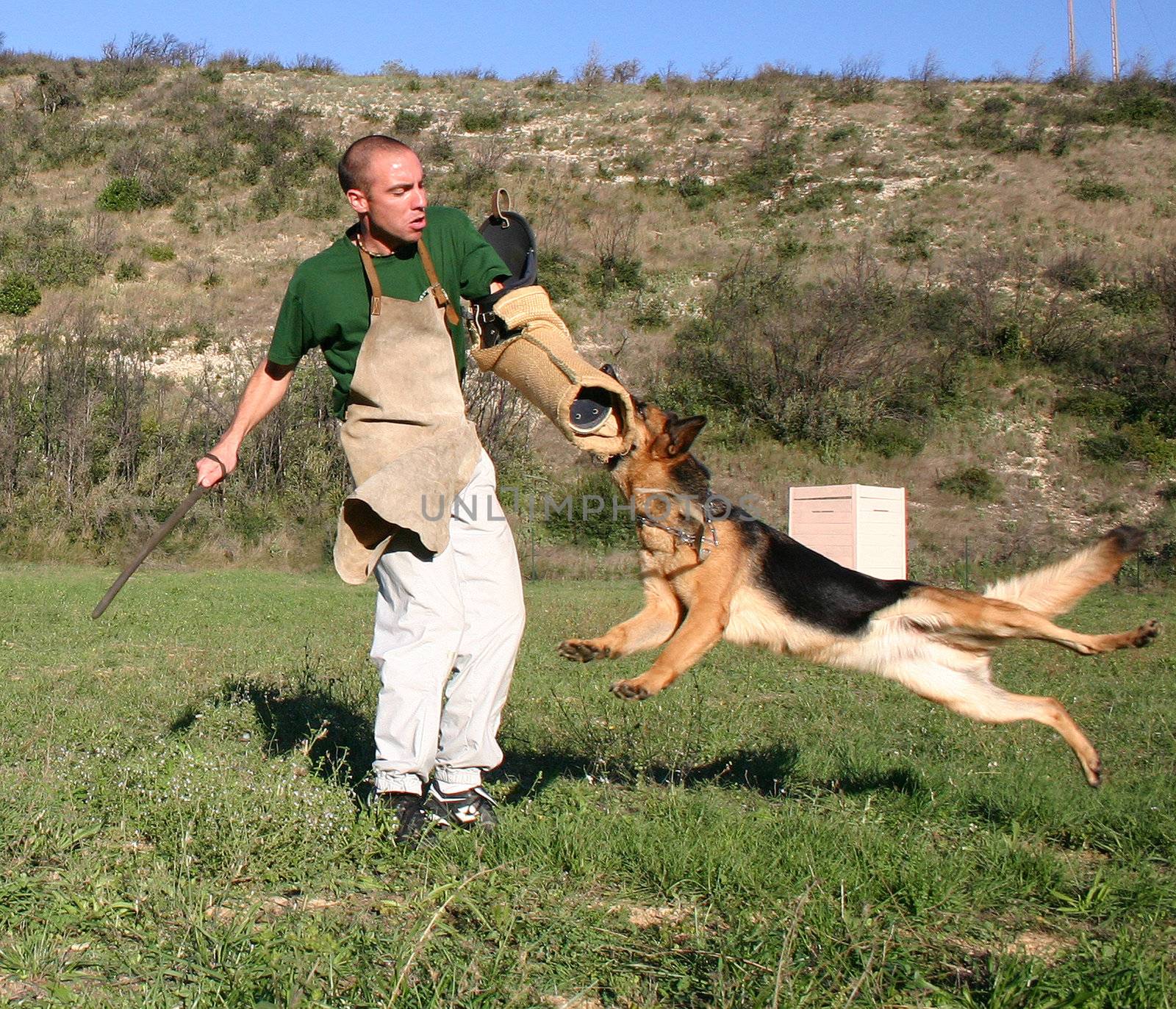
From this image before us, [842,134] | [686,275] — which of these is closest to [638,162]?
[686,275]

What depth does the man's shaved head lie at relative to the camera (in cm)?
350

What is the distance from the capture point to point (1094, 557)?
4504mm

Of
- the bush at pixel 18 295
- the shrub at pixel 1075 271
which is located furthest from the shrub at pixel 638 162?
the bush at pixel 18 295

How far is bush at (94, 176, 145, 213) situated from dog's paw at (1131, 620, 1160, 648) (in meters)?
32.6

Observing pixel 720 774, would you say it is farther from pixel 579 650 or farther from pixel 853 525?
pixel 853 525

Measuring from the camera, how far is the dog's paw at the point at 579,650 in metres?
3.79

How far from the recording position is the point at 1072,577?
4.55 meters

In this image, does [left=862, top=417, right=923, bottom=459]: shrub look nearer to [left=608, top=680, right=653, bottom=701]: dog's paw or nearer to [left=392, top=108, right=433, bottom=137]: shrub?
[left=392, top=108, right=433, bottom=137]: shrub

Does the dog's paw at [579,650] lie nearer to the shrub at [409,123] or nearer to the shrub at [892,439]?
the shrub at [892,439]

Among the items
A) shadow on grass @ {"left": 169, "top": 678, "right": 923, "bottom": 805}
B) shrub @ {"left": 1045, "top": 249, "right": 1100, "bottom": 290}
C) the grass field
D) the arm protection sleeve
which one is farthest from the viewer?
shrub @ {"left": 1045, "top": 249, "right": 1100, "bottom": 290}

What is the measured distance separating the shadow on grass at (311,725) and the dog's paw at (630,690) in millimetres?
1055

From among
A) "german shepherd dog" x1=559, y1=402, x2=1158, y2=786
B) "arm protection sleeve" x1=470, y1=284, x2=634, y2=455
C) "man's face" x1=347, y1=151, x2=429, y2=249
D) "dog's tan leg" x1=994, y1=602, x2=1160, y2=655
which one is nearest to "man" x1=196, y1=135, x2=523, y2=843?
"man's face" x1=347, y1=151, x2=429, y2=249

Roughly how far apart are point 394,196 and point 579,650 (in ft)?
5.64

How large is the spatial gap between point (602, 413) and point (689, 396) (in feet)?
67.7
